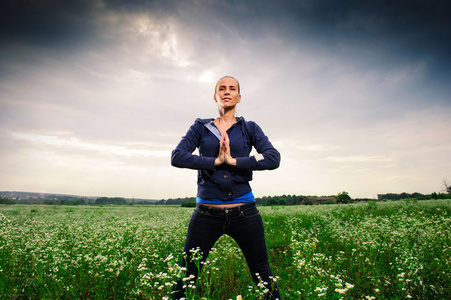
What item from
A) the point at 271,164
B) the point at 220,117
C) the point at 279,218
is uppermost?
the point at 220,117

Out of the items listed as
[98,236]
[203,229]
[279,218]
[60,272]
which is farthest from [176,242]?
[279,218]

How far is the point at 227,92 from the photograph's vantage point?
2.83 meters

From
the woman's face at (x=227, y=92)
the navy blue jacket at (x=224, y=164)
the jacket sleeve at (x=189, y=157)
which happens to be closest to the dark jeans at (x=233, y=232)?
the navy blue jacket at (x=224, y=164)

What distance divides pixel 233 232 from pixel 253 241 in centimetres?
22

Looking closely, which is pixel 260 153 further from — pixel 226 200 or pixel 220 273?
pixel 220 273

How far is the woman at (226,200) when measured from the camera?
2430 millimetres

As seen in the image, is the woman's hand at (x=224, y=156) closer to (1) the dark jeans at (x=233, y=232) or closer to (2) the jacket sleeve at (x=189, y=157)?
(2) the jacket sleeve at (x=189, y=157)

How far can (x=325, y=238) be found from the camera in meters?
7.75

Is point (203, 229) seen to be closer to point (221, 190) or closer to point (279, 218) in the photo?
point (221, 190)

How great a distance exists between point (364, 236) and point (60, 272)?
615 cm

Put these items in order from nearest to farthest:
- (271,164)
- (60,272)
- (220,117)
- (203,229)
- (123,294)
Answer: (203,229), (271,164), (220,117), (123,294), (60,272)

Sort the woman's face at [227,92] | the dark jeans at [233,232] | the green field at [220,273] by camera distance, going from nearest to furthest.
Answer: the dark jeans at [233,232], the woman's face at [227,92], the green field at [220,273]

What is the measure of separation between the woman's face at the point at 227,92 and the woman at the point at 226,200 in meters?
0.36

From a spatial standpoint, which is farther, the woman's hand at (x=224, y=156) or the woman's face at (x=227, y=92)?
the woman's face at (x=227, y=92)
